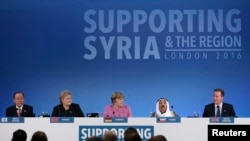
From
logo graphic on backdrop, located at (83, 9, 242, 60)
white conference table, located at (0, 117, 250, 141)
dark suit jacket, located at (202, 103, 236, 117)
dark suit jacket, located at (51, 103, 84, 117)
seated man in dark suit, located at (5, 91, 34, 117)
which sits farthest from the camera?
logo graphic on backdrop, located at (83, 9, 242, 60)

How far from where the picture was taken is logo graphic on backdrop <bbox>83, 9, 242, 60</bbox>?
11047 millimetres

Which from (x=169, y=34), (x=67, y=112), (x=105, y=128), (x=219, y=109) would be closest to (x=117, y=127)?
(x=105, y=128)

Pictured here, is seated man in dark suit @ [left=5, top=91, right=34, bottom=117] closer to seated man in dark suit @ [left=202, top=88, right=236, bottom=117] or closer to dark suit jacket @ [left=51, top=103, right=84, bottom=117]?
dark suit jacket @ [left=51, top=103, right=84, bottom=117]

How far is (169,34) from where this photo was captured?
11094 millimetres

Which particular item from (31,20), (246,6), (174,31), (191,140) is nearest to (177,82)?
(174,31)

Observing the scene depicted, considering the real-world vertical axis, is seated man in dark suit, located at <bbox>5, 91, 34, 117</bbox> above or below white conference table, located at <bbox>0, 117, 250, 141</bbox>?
above

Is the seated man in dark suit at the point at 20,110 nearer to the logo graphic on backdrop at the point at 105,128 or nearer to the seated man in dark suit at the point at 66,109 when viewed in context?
the seated man in dark suit at the point at 66,109

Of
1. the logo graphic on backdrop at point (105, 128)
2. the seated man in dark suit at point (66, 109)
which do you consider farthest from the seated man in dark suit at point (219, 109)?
the seated man in dark suit at point (66, 109)

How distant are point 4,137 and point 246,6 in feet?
18.0

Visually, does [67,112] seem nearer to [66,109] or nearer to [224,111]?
[66,109]

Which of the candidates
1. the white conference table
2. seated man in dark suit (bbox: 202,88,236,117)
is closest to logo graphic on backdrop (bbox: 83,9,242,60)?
seated man in dark suit (bbox: 202,88,236,117)

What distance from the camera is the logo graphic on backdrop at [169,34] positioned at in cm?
1105

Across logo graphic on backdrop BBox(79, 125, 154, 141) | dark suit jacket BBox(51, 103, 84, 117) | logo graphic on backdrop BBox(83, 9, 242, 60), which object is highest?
logo graphic on backdrop BBox(83, 9, 242, 60)

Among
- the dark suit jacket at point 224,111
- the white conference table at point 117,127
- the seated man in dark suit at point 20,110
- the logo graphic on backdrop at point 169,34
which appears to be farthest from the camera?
the logo graphic on backdrop at point 169,34
